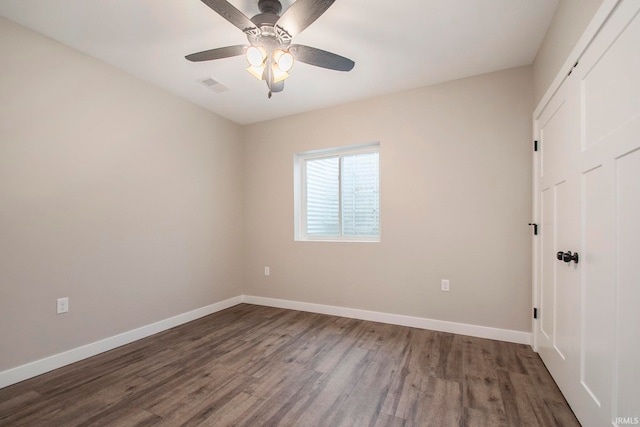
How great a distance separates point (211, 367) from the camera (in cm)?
211

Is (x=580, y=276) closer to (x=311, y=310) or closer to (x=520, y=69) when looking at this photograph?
(x=520, y=69)

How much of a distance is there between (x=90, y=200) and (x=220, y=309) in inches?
76.8

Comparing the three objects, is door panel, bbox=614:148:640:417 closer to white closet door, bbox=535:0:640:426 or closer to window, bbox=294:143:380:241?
white closet door, bbox=535:0:640:426

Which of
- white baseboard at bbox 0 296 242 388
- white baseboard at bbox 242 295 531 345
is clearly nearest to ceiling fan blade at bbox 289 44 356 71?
white baseboard at bbox 242 295 531 345

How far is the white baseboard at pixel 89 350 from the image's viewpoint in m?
1.91

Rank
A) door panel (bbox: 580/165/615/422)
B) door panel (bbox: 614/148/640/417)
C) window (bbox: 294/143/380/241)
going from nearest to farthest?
door panel (bbox: 614/148/640/417) < door panel (bbox: 580/165/615/422) < window (bbox: 294/143/380/241)

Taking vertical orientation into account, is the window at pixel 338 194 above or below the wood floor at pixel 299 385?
above

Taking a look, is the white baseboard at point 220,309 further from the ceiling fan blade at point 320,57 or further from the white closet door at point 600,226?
the ceiling fan blade at point 320,57

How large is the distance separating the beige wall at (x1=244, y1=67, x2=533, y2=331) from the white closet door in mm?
661

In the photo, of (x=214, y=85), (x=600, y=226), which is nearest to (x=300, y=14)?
(x=214, y=85)

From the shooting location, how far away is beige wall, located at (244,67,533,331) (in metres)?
2.52

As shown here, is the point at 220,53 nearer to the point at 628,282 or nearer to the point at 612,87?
the point at 612,87

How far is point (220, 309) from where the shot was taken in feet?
11.7

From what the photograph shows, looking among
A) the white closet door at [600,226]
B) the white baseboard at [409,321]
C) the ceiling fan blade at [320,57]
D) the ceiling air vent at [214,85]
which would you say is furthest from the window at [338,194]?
the white closet door at [600,226]
